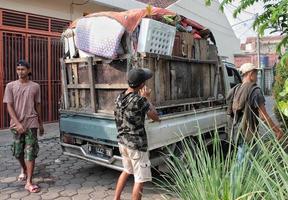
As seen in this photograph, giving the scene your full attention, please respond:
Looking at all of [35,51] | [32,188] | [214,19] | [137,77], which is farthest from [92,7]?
[214,19]

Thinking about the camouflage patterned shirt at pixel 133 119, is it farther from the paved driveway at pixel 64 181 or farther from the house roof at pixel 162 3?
the house roof at pixel 162 3

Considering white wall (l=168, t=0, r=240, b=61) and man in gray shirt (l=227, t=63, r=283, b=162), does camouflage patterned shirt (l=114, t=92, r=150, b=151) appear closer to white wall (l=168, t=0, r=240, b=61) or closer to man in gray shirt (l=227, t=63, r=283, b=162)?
Answer: man in gray shirt (l=227, t=63, r=283, b=162)

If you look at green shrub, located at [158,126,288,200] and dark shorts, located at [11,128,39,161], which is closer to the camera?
green shrub, located at [158,126,288,200]

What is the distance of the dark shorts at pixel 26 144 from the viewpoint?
509 cm

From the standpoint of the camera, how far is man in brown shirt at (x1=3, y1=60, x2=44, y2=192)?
5.08 metres

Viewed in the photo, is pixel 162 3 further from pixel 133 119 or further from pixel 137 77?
pixel 133 119

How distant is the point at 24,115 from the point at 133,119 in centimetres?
179

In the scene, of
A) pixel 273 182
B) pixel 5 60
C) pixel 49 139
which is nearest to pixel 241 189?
pixel 273 182

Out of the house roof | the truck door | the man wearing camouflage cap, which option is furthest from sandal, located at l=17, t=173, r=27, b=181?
the house roof

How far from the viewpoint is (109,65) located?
5320mm

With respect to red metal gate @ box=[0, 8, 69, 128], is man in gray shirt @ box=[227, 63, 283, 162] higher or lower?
lower

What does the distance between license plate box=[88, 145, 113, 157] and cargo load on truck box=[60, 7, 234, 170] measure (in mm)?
14

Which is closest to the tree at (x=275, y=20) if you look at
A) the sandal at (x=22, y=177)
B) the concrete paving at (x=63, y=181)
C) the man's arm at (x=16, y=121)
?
the concrete paving at (x=63, y=181)

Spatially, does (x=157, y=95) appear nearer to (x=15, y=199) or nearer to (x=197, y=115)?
(x=197, y=115)
